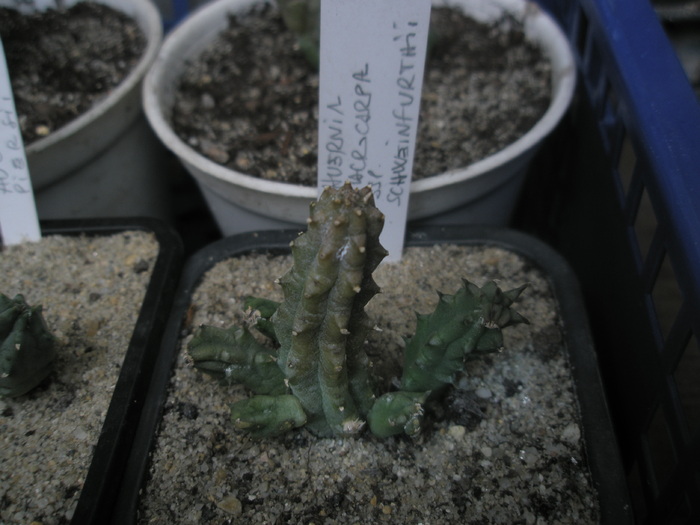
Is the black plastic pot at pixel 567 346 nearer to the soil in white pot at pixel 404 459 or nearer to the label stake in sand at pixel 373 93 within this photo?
the soil in white pot at pixel 404 459

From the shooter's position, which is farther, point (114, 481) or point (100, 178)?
point (100, 178)

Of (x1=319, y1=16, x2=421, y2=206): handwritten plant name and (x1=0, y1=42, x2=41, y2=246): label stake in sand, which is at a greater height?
(x1=319, y1=16, x2=421, y2=206): handwritten plant name

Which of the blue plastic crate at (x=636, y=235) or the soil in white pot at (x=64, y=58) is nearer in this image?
the blue plastic crate at (x=636, y=235)

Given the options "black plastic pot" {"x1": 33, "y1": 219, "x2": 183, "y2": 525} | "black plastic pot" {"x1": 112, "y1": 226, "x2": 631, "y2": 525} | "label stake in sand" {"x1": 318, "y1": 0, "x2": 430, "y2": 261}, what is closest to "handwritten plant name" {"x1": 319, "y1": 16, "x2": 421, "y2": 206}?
"label stake in sand" {"x1": 318, "y1": 0, "x2": 430, "y2": 261}

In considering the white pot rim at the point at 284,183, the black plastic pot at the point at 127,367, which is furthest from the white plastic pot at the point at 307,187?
the black plastic pot at the point at 127,367

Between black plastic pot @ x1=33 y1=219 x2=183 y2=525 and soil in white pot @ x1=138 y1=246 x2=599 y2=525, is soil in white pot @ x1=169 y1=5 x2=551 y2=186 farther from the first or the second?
soil in white pot @ x1=138 y1=246 x2=599 y2=525

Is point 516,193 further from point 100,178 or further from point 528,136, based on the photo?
point 100,178

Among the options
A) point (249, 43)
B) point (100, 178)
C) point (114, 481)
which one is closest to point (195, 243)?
point (100, 178)

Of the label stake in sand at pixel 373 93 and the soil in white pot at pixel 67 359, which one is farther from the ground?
the label stake in sand at pixel 373 93
